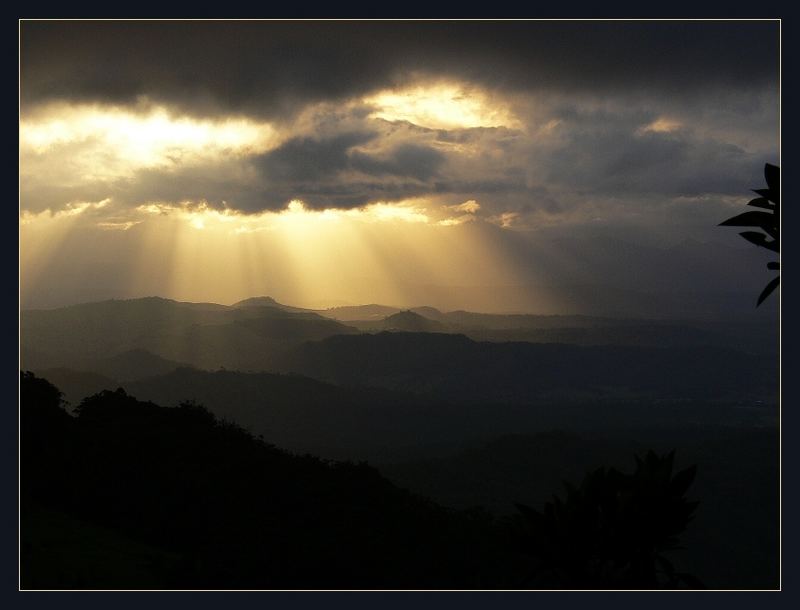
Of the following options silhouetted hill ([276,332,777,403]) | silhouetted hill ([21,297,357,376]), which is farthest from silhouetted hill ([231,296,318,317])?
silhouetted hill ([276,332,777,403])

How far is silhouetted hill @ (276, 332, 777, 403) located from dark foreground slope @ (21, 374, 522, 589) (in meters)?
30.5

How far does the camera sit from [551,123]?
13.1m

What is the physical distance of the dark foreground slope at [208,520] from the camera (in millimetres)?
7398

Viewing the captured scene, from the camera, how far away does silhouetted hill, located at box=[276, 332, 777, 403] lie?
43.5 meters

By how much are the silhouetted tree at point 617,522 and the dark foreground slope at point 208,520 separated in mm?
1103

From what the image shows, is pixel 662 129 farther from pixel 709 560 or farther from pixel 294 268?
pixel 709 560

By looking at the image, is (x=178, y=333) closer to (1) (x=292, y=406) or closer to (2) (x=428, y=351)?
(1) (x=292, y=406)

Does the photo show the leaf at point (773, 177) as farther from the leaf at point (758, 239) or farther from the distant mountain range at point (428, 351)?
the distant mountain range at point (428, 351)

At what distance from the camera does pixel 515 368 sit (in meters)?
45.3

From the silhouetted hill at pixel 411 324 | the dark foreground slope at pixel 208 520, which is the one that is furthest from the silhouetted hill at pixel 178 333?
the dark foreground slope at pixel 208 520

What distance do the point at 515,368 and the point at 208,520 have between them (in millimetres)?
38350

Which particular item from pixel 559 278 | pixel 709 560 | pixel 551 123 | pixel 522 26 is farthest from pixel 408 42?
pixel 709 560

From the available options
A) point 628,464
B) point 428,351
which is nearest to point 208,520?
point 628,464

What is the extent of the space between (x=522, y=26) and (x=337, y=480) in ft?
22.0
